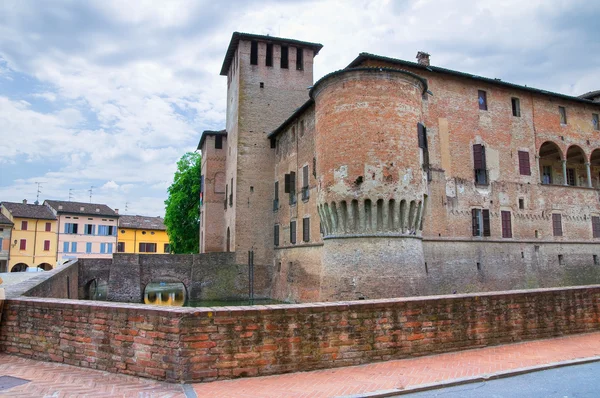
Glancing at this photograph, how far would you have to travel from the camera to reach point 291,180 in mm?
26266

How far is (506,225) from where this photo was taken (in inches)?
906

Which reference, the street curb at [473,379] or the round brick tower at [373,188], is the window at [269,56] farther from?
the street curb at [473,379]

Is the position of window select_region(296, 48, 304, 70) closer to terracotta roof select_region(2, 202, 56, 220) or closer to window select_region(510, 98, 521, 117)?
window select_region(510, 98, 521, 117)

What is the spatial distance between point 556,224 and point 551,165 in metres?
4.29

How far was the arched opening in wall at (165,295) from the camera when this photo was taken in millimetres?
35344

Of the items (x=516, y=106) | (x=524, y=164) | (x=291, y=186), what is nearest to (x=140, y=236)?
(x=291, y=186)

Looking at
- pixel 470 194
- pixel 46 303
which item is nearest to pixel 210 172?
pixel 470 194

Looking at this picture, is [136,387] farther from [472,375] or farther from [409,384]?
[472,375]

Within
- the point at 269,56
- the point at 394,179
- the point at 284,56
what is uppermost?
the point at 284,56

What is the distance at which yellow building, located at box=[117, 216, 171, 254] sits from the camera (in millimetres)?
57562

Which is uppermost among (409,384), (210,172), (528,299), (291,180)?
(210,172)

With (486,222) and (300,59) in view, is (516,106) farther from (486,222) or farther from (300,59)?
(300,59)

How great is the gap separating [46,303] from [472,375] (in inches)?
278

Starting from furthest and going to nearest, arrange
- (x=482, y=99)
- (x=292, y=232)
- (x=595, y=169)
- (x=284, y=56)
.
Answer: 1. (x=284, y=56)
2. (x=595, y=169)
3. (x=292, y=232)
4. (x=482, y=99)
